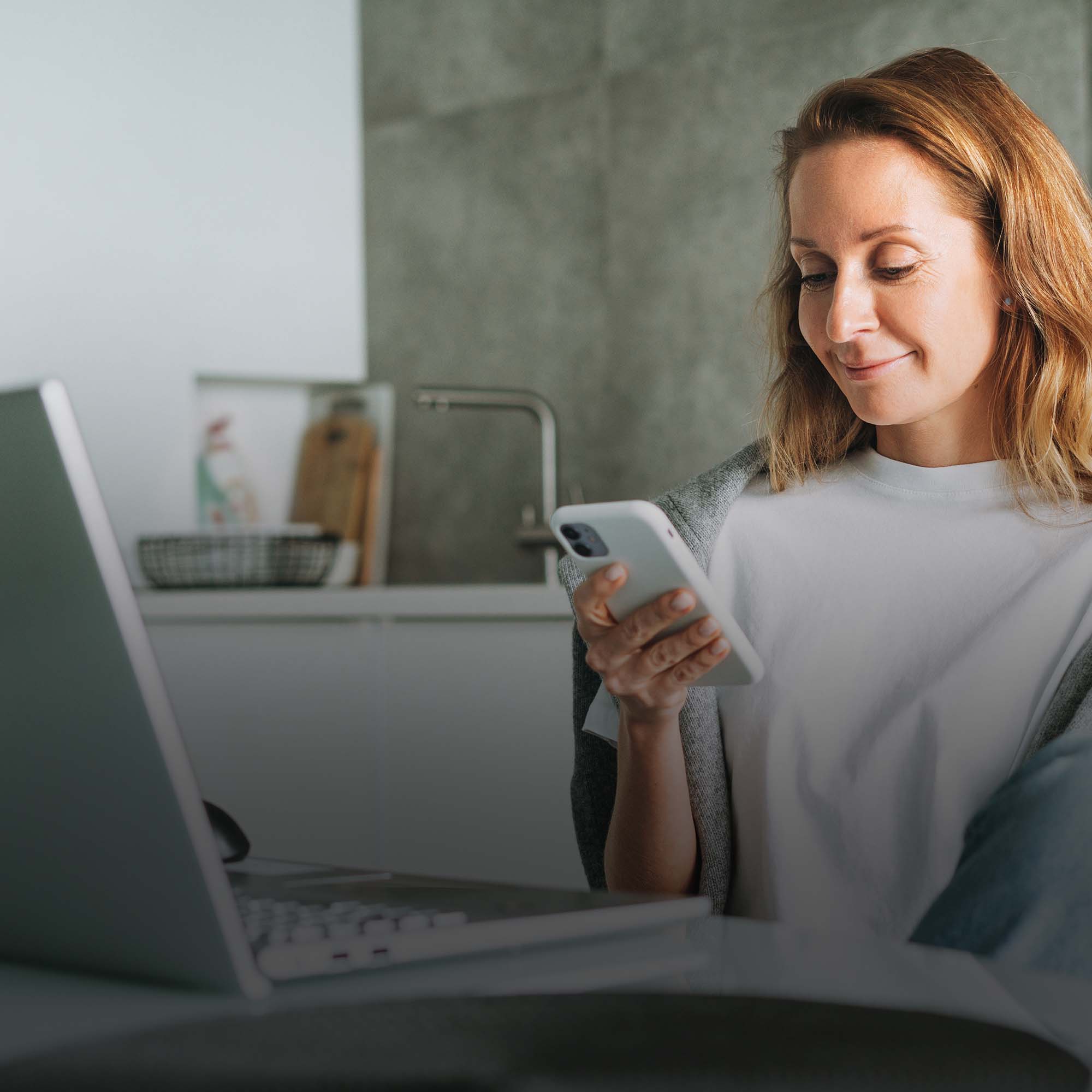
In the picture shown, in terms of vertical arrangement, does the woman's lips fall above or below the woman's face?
below

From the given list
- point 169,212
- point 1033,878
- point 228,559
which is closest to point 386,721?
point 228,559

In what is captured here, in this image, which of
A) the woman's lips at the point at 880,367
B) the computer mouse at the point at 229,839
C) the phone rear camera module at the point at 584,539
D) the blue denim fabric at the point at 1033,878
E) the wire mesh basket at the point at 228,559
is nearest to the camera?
the blue denim fabric at the point at 1033,878

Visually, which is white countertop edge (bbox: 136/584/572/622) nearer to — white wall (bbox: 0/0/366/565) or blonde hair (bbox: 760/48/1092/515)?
white wall (bbox: 0/0/366/565)

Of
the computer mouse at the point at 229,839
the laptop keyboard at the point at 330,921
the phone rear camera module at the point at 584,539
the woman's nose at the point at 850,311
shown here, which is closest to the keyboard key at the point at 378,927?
the laptop keyboard at the point at 330,921

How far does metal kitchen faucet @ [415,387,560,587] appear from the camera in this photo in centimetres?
241

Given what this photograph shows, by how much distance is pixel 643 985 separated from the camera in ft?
1.48

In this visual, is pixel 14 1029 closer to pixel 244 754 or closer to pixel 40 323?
pixel 244 754

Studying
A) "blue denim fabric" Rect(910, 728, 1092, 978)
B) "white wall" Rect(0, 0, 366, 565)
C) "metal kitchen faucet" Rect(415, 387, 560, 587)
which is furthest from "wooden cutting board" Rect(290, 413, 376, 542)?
"blue denim fabric" Rect(910, 728, 1092, 978)

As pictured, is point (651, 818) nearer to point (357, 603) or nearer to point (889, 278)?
point (889, 278)

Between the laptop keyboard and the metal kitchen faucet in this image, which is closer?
the laptop keyboard

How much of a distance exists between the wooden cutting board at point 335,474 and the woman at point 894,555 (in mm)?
1510

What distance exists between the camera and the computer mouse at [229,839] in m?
0.73

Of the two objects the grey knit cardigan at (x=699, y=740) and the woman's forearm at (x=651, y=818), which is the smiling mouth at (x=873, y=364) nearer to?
the grey knit cardigan at (x=699, y=740)

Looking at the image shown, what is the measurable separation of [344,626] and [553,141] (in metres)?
1.10
